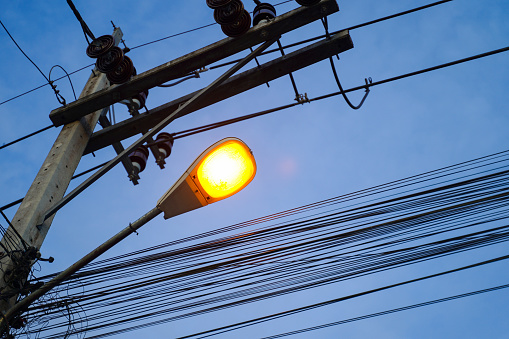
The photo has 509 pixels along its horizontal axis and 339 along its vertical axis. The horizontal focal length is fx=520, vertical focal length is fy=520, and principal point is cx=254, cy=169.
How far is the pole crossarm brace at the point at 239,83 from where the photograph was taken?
15.8ft

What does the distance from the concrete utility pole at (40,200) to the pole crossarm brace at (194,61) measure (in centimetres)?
15

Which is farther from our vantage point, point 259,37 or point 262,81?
point 262,81

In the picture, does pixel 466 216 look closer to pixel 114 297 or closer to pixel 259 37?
pixel 259 37

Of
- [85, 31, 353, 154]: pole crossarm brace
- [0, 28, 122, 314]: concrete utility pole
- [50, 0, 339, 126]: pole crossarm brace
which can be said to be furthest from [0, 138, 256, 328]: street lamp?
[50, 0, 339, 126]: pole crossarm brace

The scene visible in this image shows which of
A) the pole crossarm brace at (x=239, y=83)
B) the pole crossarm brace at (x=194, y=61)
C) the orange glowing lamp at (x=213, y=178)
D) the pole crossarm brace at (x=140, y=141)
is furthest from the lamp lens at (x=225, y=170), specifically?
the pole crossarm brace at (x=194, y=61)

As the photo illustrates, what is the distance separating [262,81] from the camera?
5043 mm

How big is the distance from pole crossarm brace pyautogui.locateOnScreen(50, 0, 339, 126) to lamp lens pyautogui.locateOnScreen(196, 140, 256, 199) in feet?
4.89

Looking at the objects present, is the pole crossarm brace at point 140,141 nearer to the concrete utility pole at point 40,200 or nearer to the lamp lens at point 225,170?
the concrete utility pole at point 40,200

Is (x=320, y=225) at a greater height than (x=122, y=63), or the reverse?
(x=122, y=63)

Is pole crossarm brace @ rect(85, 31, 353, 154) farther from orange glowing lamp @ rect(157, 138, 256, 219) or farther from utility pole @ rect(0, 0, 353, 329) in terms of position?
orange glowing lamp @ rect(157, 138, 256, 219)

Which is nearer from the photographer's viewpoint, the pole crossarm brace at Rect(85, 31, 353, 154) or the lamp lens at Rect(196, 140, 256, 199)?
the lamp lens at Rect(196, 140, 256, 199)

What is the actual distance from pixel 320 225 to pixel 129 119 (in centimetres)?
213

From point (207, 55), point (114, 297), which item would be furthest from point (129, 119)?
point (114, 297)

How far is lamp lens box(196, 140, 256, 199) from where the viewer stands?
3.57 metres
